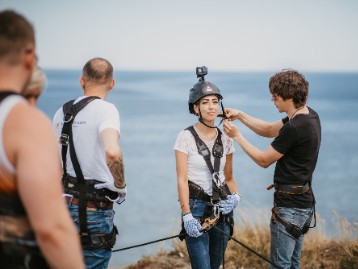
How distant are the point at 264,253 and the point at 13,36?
6.16 meters

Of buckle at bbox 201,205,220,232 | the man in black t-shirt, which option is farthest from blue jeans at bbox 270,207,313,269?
buckle at bbox 201,205,220,232

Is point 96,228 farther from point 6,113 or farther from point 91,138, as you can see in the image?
point 6,113

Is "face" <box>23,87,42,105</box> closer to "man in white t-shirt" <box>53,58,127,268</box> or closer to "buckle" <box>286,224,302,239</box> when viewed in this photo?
"man in white t-shirt" <box>53,58,127,268</box>

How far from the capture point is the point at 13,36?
1.99m

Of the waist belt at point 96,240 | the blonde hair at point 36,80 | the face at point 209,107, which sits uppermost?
the blonde hair at point 36,80

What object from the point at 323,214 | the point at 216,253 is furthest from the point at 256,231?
the point at 323,214

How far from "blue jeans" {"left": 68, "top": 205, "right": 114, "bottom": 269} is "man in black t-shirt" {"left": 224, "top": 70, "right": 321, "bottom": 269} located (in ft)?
6.11

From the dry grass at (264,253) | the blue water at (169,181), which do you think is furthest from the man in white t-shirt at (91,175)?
the blue water at (169,181)

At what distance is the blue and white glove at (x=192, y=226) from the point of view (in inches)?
171

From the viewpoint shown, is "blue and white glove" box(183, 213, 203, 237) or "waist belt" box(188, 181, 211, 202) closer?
"blue and white glove" box(183, 213, 203, 237)

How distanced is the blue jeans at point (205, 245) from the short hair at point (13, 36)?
302cm

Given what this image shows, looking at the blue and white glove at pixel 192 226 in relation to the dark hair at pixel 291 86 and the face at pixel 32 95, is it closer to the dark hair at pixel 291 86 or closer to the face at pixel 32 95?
the dark hair at pixel 291 86

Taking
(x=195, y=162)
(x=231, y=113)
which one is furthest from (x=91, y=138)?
(x=231, y=113)

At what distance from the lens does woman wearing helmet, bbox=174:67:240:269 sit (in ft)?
14.7
